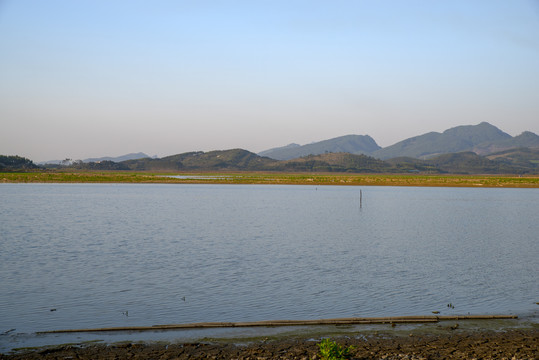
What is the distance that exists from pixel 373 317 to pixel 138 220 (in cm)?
3315

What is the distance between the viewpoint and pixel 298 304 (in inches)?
708

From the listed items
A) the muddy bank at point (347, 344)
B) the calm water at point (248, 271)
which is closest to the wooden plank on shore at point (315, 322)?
the calm water at point (248, 271)

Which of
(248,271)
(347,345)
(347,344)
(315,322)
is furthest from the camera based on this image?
(248,271)

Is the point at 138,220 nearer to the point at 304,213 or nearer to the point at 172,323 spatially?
the point at 304,213

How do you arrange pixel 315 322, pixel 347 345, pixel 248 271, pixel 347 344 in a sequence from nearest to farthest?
pixel 347 345, pixel 347 344, pixel 315 322, pixel 248 271

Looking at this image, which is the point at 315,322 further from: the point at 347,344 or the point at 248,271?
the point at 248,271

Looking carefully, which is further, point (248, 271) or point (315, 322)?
point (248, 271)

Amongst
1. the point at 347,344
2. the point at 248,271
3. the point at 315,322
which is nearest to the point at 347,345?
the point at 347,344

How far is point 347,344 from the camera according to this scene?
45.2ft

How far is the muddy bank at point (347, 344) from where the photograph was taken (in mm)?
12719

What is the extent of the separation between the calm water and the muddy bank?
2409mm

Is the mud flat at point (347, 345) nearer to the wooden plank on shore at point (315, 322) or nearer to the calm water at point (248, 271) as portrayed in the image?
the wooden plank on shore at point (315, 322)

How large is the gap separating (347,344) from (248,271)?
9.96 meters

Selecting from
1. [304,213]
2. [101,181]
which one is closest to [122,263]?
[304,213]
